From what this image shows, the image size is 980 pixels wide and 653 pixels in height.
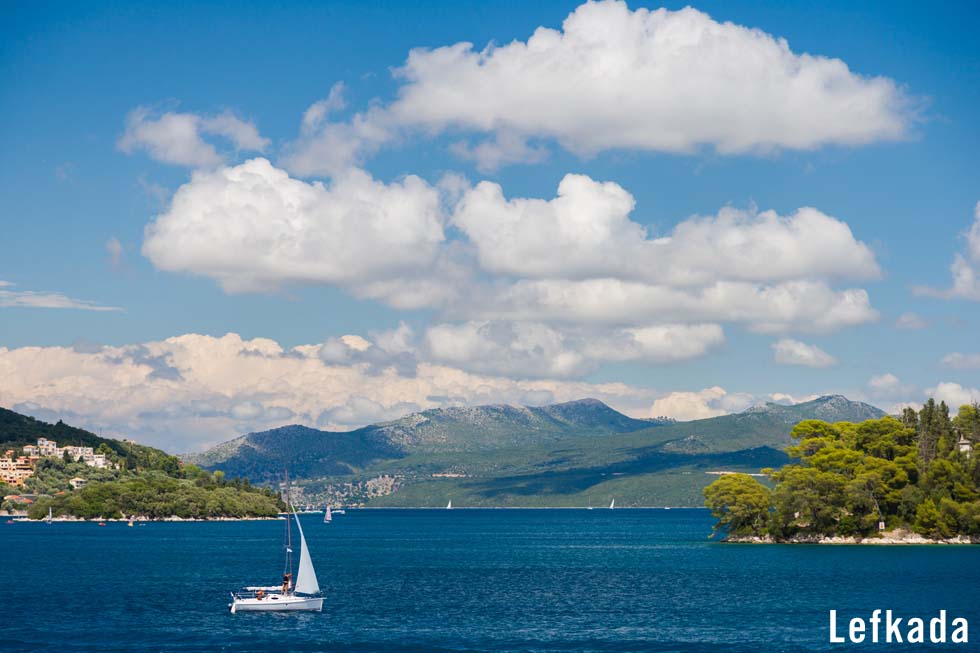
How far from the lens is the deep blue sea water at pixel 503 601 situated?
281 feet

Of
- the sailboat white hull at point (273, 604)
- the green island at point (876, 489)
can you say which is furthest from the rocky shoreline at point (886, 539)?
the sailboat white hull at point (273, 604)

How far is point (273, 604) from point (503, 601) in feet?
77.0

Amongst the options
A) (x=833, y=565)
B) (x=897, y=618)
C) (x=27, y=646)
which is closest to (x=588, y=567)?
(x=833, y=565)

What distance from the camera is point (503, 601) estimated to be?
371 ft

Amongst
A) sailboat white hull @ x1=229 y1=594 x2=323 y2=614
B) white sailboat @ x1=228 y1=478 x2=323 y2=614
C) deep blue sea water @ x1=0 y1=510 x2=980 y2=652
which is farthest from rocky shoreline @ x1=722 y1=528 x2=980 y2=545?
sailboat white hull @ x1=229 y1=594 x2=323 y2=614

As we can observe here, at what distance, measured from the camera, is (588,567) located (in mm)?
160875

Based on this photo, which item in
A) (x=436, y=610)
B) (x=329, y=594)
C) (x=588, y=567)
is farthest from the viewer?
(x=588, y=567)

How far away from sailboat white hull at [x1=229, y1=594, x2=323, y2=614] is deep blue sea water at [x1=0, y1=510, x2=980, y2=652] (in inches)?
52.7

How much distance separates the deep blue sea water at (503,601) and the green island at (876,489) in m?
4.38

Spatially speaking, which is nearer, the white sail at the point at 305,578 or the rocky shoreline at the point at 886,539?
the white sail at the point at 305,578

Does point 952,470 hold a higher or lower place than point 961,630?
higher

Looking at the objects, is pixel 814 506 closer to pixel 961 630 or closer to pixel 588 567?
pixel 588 567

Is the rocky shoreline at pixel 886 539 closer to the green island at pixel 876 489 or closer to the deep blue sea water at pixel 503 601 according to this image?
the green island at pixel 876 489

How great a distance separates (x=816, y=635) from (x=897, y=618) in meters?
13.4
